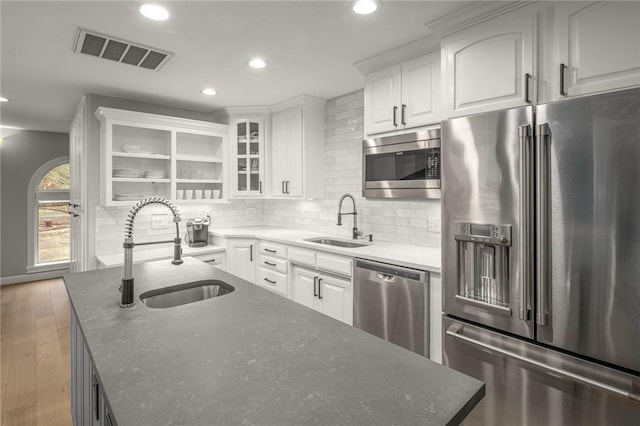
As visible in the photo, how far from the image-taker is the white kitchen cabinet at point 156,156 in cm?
342

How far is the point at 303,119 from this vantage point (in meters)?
3.70

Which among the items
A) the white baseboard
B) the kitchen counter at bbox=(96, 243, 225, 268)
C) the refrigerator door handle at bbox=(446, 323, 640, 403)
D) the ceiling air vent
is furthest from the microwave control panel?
the white baseboard

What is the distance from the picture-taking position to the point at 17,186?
5.57 meters

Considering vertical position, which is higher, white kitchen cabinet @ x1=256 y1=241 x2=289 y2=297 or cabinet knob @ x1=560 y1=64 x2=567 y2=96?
cabinet knob @ x1=560 y1=64 x2=567 y2=96

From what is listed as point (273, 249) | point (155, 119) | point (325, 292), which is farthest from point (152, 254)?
point (325, 292)

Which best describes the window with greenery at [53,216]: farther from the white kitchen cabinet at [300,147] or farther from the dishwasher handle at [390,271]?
the dishwasher handle at [390,271]

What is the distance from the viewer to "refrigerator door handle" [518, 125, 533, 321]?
1536 mm

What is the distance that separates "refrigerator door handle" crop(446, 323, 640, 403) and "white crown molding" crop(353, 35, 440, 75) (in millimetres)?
1840

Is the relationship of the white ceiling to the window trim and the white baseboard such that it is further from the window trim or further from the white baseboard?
the white baseboard

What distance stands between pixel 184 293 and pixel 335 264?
128 cm

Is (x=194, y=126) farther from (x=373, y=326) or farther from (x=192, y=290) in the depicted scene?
(x=373, y=326)

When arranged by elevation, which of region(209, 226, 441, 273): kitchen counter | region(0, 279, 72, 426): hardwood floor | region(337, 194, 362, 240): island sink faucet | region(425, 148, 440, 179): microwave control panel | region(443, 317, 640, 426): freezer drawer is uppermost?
region(425, 148, 440, 179): microwave control panel

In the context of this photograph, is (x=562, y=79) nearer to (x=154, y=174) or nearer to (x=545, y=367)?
(x=545, y=367)

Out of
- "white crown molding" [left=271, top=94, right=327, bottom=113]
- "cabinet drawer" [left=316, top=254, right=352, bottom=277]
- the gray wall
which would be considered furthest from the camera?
the gray wall
